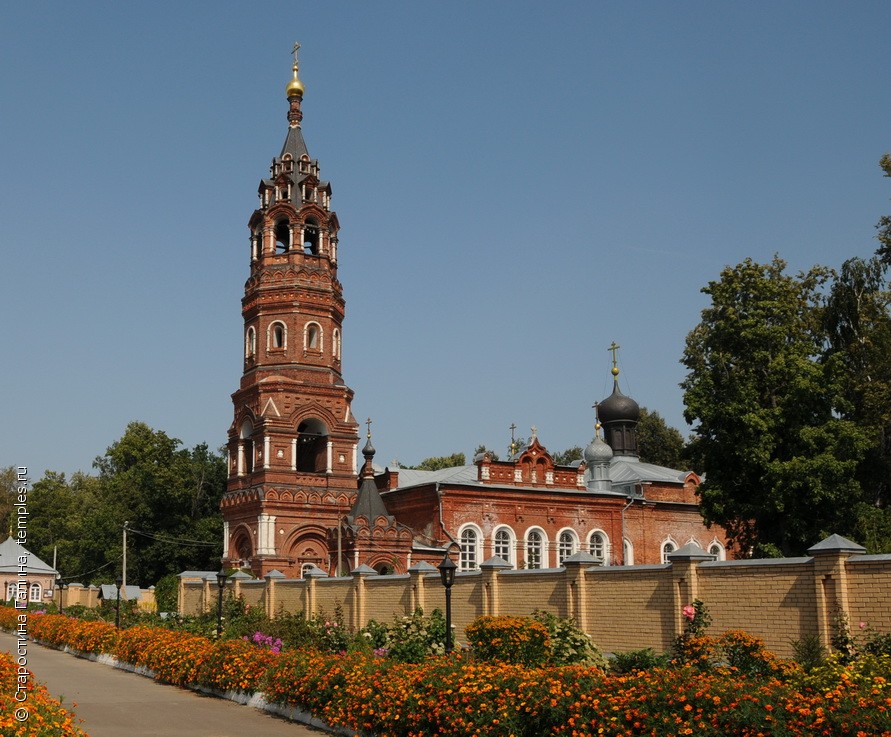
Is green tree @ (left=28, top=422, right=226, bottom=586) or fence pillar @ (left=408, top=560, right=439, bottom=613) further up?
green tree @ (left=28, top=422, right=226, bottom=586)

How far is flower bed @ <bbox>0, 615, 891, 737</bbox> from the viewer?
8.26 metres

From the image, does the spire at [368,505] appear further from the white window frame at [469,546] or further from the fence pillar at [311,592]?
the fence pillar at [311,592]

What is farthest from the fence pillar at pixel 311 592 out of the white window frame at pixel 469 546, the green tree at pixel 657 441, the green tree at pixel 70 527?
the green tree at pixel 657 441

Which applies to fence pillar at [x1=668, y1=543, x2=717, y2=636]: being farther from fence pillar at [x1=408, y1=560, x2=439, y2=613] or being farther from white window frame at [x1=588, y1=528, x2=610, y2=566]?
→ white window frame at [x1=588, y1=528, x2=610, y2=566]

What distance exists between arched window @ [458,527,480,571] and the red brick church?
2.1 inches

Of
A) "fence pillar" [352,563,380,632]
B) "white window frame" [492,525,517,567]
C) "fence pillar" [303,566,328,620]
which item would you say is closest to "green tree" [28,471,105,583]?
"white window frame" [492,525,517,567]

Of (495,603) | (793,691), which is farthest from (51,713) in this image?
(495,603)

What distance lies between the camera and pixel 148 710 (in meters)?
14.2

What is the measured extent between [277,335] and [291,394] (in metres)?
2.73

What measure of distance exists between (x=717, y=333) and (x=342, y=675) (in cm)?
2061

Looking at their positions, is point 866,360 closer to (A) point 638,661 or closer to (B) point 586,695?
(A) point 638,661

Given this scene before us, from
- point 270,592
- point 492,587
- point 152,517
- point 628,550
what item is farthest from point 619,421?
point 492,587

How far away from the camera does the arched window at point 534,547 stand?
128 feet

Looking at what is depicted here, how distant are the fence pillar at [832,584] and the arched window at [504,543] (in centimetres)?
2614
